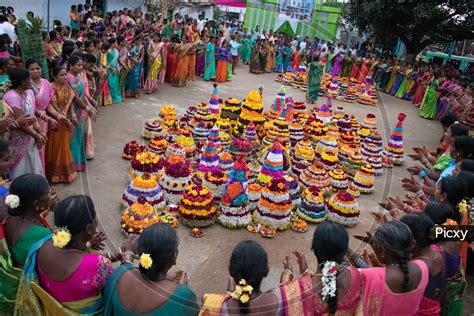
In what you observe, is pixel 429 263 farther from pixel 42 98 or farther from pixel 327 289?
pixel 42 98

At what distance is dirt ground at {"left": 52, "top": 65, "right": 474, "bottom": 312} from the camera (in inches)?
165

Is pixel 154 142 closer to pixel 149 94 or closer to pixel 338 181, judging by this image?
pixel 338 181

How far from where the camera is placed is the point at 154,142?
6.45 metres

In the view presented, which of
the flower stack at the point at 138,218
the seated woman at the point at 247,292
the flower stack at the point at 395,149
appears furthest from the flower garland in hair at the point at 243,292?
the flower stack at the point at 395,149

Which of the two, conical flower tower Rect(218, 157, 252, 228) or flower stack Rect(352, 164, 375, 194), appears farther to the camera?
flower stack Rect(352, 164, 375, 194)

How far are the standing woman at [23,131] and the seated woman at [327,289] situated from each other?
3288 mm

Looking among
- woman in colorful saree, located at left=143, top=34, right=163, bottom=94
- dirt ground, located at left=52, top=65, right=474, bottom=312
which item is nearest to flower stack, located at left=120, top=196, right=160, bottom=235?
dirt ground, located at left=52, top=65, right=474, bottom=312

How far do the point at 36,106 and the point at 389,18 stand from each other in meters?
13.4

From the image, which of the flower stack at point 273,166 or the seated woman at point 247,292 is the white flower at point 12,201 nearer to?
the seated woman at point 247,292

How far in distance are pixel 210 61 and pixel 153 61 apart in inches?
129

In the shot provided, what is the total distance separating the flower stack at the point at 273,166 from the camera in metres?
5.38

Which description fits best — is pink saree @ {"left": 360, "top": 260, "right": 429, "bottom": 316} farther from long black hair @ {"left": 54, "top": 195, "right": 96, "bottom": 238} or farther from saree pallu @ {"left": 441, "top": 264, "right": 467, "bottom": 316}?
long black hair @ {"left": 54, "top": 195, "right": 96, "bottom": 238}

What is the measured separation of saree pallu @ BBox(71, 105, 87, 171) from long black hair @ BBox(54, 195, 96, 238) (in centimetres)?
355

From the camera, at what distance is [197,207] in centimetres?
479
